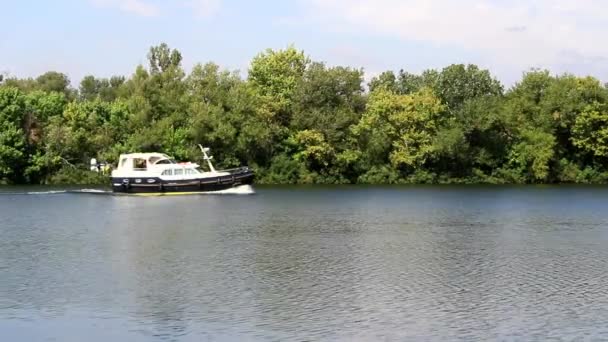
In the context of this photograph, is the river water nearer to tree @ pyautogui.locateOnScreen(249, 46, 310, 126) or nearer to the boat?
the boat

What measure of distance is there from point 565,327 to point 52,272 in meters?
17.2

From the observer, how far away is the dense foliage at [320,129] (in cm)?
8438

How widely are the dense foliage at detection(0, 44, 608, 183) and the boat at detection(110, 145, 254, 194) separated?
13.4m

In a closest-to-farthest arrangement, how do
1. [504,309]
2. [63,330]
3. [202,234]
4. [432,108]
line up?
[63,330] → [504,309] → [202,234] → [432,108]

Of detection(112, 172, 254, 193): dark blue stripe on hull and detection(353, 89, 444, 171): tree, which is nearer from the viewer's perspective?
detection(112, 172, 254, 193): dark blue stripe on hull

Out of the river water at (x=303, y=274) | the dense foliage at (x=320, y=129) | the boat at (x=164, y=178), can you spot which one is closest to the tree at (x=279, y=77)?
the dense foliage at (x=320, y=129)

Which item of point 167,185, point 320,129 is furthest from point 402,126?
point 167,185

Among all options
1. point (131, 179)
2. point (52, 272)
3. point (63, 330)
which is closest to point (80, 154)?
point (131, 179)

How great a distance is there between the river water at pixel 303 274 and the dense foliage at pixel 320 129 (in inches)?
1155

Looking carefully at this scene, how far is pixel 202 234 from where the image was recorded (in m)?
41.3

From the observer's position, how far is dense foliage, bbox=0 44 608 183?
8438cm

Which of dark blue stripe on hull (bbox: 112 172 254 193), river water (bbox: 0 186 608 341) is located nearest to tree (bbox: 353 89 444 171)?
dark blue stripe on hull (bbox: 112 172 254 193)

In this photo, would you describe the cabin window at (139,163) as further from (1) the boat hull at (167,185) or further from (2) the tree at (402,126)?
(2) the tree at (402,126)

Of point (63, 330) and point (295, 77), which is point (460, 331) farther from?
point (295, 77)
